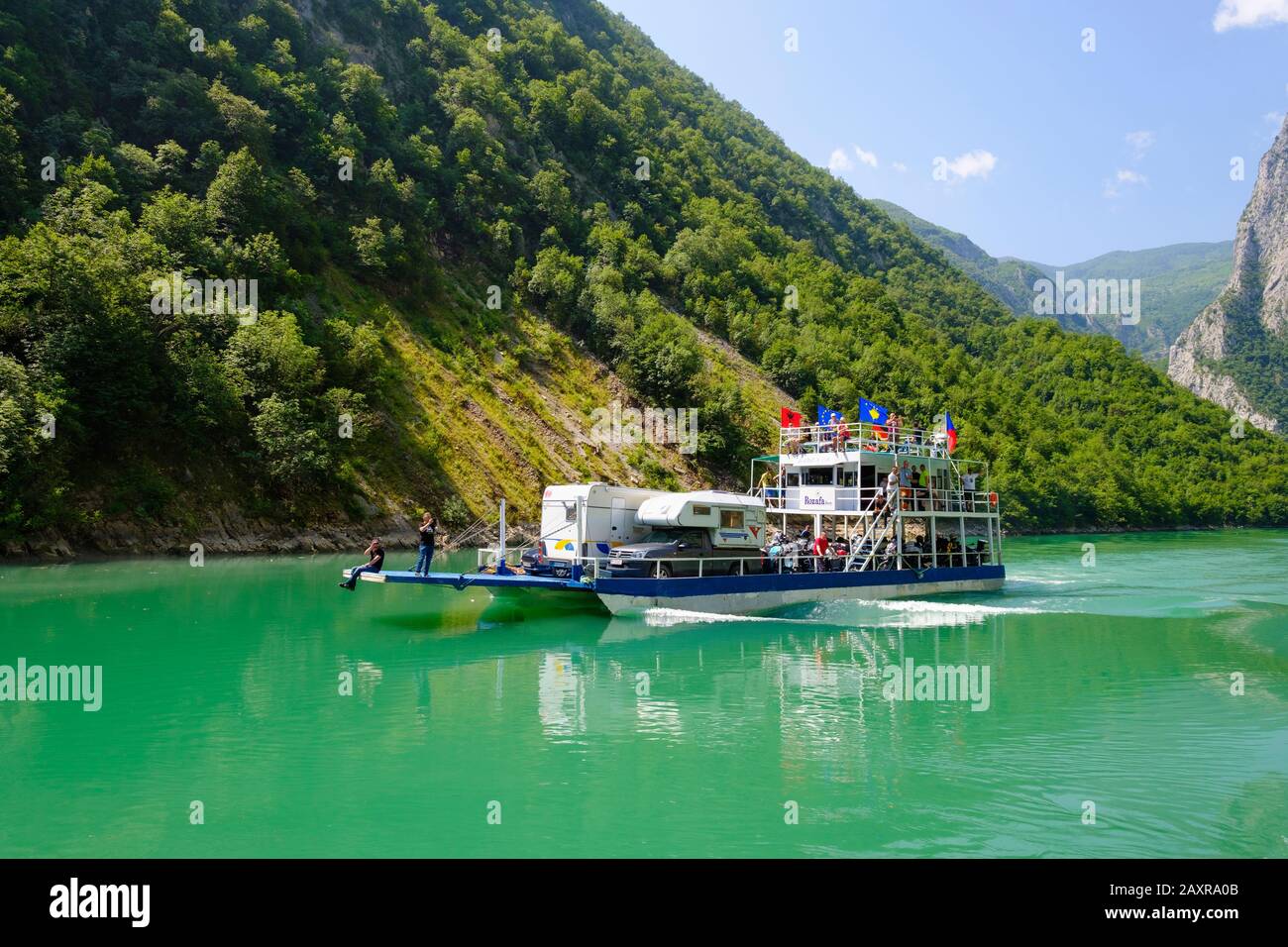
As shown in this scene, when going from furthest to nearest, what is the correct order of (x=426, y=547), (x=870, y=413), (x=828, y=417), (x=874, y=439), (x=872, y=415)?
(x=828, y=417) < (x=874, y=439) < (x=870, y=413) < (x=872, y=415) < (x=426, y=547)

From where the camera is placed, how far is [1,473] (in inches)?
1385

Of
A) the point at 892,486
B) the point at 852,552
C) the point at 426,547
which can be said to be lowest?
the point at 852,552

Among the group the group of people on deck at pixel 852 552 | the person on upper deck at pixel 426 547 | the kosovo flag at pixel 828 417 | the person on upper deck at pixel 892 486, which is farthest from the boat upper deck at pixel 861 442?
the person on upper deck at pixel 426 547

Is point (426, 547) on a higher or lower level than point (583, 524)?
lower

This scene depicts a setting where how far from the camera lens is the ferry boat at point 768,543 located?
88.0 feet

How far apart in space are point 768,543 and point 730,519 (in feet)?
19.8

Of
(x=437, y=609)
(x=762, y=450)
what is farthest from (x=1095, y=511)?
(x=437, y=609)

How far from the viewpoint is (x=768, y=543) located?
35.1 metres

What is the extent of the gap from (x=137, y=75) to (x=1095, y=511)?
107746 millimetres

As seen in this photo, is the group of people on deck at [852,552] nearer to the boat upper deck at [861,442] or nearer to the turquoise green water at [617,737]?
the boat upper deck at [861,442]

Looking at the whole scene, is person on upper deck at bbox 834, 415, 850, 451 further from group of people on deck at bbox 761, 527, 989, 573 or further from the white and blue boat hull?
the white and blue boat hull

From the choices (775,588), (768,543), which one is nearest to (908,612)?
(775,588)

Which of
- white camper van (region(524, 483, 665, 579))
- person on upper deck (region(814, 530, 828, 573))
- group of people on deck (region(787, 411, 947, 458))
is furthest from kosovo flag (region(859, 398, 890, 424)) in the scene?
white camper van (region(524, 483, 665, 579))

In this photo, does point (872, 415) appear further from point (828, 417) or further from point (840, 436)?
point (828, 417)
